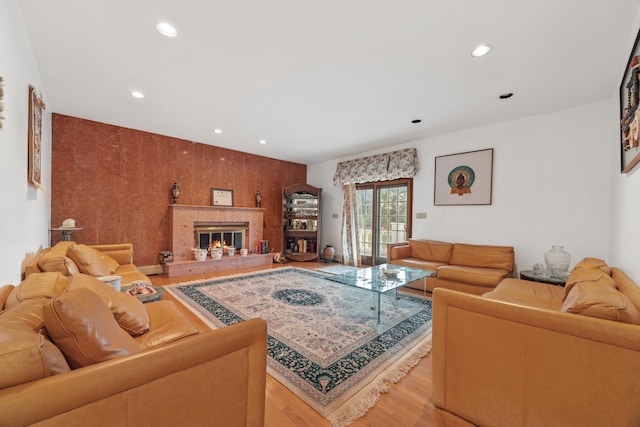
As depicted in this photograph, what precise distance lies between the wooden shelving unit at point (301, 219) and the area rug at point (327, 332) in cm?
235

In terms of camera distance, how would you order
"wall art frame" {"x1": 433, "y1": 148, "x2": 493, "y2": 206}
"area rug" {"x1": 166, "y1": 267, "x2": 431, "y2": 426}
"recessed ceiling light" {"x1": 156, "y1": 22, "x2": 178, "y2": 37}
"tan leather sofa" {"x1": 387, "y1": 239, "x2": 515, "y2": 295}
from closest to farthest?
"area rug" {"x1": 166, "y1": 267, "x2": 431, "y2": 426}
"recessed ceiling light" {"x1": 156, "y1": 22, "x2": 178, "y2": 37}
"tan leather sofa" {"x1": 387, "y1": 239, "x2": 515, "y2": 295}
"wall art frame" {"x1": 433, "y1": 148, "x2": 493, "y2": 206}

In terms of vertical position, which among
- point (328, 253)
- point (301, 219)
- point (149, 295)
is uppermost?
point (301, 219)

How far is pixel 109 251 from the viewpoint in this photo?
3.79 meters

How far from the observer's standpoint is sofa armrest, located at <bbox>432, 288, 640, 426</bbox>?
1143 millimetres

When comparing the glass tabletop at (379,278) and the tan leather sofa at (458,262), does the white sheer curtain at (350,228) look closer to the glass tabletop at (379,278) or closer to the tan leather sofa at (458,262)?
the tan leather sofa at (458,262)

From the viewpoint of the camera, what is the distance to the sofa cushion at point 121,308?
4.87 ft

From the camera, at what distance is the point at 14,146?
1.77m

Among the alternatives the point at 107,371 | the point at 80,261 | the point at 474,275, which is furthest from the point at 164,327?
the point at 474,275

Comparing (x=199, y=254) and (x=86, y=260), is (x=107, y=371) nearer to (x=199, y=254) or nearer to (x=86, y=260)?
(x=86, y=260)

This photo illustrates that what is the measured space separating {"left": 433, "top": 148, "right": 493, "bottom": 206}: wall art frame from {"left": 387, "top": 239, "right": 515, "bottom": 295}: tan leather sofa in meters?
0.78

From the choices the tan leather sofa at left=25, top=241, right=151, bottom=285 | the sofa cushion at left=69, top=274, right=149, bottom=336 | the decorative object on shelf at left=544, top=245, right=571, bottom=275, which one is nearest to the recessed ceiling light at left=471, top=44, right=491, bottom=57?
the decorative object on shelf at left=544, top=245, right=571, bottom=275

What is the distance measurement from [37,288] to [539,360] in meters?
2.59

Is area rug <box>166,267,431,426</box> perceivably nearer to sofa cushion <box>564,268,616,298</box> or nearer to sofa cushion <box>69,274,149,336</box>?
sofa cushion <box>69,274,149,336</box>

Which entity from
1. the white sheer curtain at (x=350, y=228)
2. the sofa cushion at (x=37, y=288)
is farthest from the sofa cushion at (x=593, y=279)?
the white sheer curtain at (x=350, y=228)
